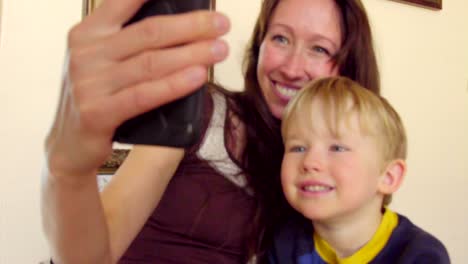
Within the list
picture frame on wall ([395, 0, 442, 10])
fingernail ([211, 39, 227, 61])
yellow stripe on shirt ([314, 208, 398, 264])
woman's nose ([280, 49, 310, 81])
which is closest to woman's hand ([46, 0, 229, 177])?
fingernail ([211, 39, 227, 61])

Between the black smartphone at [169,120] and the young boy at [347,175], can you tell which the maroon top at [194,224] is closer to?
the young boy at [347,175]

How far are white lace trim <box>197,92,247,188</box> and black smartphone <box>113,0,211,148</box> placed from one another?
1.68ft

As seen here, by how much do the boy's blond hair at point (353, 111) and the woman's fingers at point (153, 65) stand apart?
448mm

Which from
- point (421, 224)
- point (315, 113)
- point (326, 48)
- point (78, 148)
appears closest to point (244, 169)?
point (315, 113)

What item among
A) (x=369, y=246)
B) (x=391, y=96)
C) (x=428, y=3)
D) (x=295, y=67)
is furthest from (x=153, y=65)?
(x=428, y=3)

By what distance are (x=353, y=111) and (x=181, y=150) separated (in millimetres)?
300

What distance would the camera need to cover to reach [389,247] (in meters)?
0.74

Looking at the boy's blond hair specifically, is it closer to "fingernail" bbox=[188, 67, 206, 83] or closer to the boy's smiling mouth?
the boy's smiling mouth

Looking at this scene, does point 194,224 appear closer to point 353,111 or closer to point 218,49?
point 353,111

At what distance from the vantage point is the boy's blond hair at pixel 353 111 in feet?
2.45

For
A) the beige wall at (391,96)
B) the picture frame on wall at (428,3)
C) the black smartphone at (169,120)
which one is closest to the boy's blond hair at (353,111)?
the black smartphone at (169,120)

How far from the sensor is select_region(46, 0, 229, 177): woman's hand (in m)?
0.32

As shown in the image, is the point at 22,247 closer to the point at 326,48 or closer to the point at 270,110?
the point at 270,110

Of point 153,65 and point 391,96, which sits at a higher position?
point 153,65
